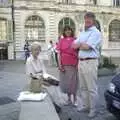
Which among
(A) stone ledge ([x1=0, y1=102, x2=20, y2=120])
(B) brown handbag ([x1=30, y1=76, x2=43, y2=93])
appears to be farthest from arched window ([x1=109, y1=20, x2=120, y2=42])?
(B) brown handbag ([x1=30, y1=76, x2=43, y2=93])

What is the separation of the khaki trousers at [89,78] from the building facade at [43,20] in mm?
30071

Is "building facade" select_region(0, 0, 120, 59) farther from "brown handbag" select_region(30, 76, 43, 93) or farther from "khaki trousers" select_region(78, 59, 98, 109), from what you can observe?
"brown handbag" select_region(30, 76, 43, 93)

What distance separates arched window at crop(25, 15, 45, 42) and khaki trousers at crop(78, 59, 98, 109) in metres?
32.4

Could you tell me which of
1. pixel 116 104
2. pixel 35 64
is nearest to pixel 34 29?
pixel 35 64

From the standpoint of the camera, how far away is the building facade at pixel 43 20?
1553 inches

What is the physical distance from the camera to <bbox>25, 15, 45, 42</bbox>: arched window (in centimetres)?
4066

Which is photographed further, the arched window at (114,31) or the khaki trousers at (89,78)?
the arched window at (114,31)

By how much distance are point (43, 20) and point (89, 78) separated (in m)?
33.4

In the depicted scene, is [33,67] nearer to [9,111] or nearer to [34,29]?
[9,111]

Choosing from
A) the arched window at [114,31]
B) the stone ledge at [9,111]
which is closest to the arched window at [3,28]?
the arched window at [114,31]

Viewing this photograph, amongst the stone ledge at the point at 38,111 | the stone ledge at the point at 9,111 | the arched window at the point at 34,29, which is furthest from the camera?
the arched window at the point at 34,29

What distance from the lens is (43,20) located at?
4131 centimetres

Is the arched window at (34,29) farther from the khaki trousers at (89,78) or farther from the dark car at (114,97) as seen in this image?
the dark car at (114,97)

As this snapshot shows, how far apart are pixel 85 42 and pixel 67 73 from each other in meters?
1.34
